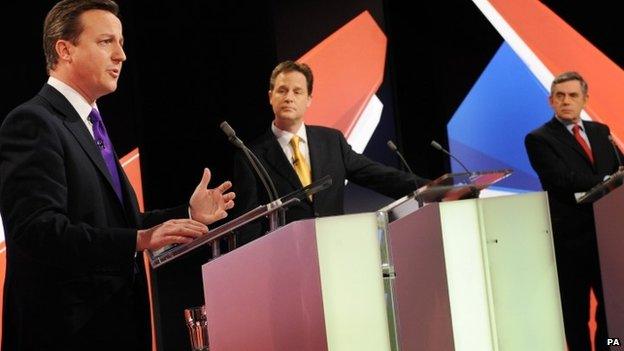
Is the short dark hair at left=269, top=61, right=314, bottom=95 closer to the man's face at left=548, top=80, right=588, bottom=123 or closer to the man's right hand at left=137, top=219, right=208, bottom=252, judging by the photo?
the man's face at left=548, top=80, right=588, bottom=123

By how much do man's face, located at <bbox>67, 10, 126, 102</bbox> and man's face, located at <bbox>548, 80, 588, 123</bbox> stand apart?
147 inches

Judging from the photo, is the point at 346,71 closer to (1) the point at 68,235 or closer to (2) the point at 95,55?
(2) the point at 95,55

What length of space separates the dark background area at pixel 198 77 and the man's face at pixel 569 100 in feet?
2.64

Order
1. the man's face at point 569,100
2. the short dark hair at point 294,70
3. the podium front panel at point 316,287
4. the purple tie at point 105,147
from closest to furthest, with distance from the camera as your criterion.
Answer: the podium front panel at point 316,287, the purple tie at point 105,147, the short dark hair at point 294,70, the man's face at point 569,100

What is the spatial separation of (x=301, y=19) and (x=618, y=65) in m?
2.25

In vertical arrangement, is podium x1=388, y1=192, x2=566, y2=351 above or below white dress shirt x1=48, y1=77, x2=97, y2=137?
below

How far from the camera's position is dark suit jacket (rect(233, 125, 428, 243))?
4578 mm

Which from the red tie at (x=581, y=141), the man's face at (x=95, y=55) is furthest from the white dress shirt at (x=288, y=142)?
the man's face at (x=95, y=55)

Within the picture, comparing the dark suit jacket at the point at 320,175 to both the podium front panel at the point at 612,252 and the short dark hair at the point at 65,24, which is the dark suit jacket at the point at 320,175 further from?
the short dark hair at the point at 65,24

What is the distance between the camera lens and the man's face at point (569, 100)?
5.84 m

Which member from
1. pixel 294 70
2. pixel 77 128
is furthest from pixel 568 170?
pixel 77 128

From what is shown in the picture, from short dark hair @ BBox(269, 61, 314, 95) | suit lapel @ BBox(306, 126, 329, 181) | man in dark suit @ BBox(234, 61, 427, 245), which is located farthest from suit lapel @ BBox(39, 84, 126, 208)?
short dark hair @ BBox(269, 61, 314, 95)

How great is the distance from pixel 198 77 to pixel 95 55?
9.96ft

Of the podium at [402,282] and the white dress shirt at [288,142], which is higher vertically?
the white dress shirt at [288,142]
